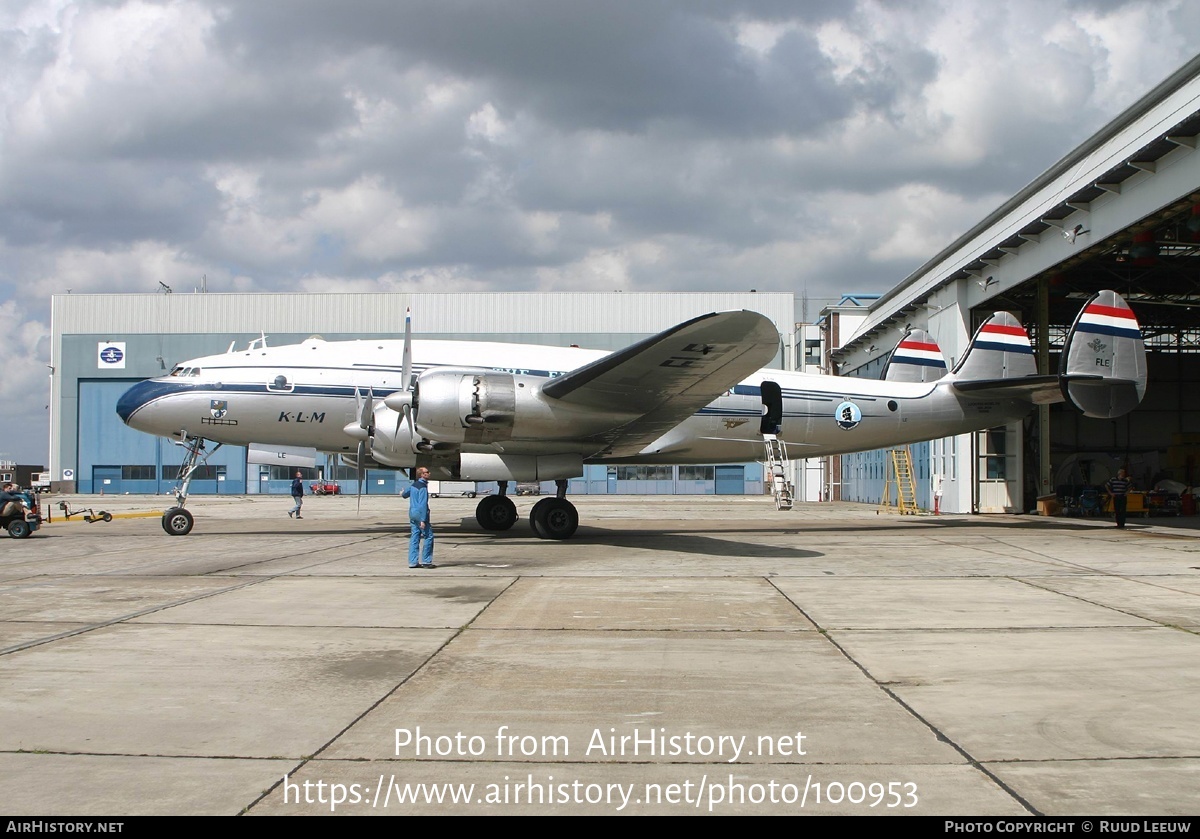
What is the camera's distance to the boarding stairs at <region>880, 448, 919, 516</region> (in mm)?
31514

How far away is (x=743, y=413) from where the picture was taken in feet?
63.5

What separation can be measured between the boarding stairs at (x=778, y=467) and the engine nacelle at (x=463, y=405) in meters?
6.88

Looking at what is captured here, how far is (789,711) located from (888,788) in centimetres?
123

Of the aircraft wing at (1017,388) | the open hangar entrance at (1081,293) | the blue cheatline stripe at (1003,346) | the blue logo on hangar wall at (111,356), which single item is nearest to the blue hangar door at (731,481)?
the open hangar entrance at (1081,293)

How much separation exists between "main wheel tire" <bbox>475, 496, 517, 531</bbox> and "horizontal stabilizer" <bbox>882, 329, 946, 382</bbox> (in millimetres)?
11490

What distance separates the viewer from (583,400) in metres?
15.3

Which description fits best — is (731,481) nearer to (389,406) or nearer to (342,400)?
(342,400)

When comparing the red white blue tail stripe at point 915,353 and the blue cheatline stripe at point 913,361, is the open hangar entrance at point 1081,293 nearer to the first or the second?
the red white blue tail stripe at point 915,353

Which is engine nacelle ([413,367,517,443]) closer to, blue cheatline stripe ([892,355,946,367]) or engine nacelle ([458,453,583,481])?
engine nacelle ([458,453,583,481])

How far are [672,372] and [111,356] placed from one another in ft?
202

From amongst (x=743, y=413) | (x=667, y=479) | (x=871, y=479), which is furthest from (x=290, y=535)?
(x=667, y=479)

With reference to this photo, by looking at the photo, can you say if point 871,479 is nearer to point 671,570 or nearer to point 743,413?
point 743,413

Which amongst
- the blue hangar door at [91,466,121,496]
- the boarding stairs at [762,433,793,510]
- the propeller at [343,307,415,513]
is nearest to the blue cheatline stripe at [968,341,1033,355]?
the boarding stairs at [762,433,793,510]

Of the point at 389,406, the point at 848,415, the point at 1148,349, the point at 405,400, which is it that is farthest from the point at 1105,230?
the point at 1148,349
